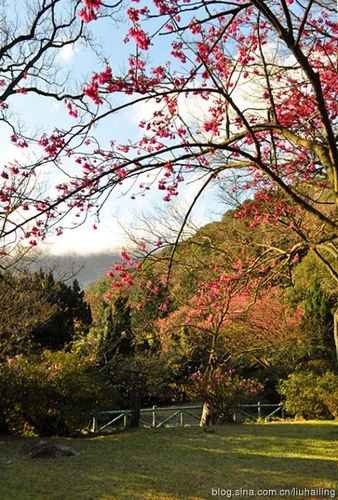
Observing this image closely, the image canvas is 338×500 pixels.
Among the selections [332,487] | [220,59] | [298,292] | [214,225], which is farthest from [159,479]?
[298,292]

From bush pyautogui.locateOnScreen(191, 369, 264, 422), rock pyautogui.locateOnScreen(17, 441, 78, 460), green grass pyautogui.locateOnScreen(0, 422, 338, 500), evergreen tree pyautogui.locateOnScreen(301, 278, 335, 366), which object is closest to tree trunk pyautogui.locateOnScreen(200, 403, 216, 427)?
bush pyautogui.locateOnScreen(191, 369, 264, 422)

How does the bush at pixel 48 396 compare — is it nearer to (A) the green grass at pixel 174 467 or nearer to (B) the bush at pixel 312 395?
(A) the green grass at pixel 174 467

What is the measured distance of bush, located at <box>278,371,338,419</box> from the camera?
10078mm

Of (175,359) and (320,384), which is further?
(175,359)

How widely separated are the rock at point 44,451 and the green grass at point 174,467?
16cm

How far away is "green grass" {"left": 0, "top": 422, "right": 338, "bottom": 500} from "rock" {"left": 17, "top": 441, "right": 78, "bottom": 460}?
157 mm

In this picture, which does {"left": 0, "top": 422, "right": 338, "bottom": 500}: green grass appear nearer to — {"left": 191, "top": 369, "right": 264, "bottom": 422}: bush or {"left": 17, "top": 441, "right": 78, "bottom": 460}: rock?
{"left": 17, "top": 441, "right": 78, "bottom": 460}: rock

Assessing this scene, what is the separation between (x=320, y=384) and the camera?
10.4 metres

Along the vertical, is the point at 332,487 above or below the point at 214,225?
below

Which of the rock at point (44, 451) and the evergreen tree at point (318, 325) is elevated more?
the evergreen tree at point (318, 325)

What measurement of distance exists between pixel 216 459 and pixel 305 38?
17.6 ft

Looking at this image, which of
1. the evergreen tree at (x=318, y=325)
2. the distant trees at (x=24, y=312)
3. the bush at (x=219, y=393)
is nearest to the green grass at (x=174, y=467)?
the bush at (x=219, y=393)

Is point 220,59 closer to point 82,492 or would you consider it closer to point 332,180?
point 332,180

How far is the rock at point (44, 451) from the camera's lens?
5.75 m
